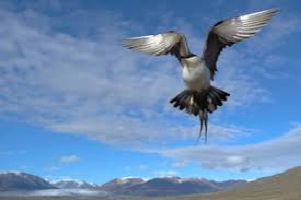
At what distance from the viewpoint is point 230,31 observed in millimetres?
5258

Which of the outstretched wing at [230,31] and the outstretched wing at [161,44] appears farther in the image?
the outstretched wing at [161,44]

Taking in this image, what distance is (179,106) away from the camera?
579 centimetres

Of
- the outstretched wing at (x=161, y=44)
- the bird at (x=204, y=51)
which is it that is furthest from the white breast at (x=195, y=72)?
the outstretched wing at (x=161, y=44)

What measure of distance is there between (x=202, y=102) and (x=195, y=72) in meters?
0.58

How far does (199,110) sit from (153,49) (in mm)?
783

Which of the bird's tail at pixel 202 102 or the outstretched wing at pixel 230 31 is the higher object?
the outstretched wing at pixel 230 31

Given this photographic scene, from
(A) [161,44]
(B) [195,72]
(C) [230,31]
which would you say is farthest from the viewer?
(A) [161,44]

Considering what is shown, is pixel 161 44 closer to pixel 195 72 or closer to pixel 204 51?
pixel 204 51

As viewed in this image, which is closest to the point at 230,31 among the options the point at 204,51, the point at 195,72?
the point at 204,51

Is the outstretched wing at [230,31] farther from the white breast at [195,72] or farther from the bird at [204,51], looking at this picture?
the white breast at [195,72]

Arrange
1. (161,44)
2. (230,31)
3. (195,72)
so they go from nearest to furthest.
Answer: (195,72) < (230,31) < (161,44)

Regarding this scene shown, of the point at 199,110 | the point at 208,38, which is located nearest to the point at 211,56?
the point at 208,38

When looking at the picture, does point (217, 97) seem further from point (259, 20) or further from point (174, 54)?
point (259, 20)

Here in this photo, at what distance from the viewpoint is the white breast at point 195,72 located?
16.1 ft
